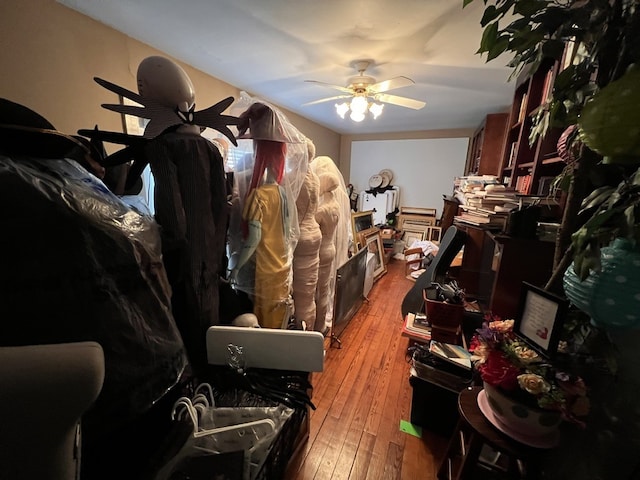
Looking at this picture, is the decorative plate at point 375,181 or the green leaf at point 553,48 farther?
the decorative plate at point 375,181

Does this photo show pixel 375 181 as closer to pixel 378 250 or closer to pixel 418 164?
pixel 418 164

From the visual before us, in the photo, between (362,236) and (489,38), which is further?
(362,236)

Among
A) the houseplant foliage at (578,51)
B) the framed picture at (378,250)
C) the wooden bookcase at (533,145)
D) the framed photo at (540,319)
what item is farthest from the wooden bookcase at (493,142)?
the framed photo at (540,319)

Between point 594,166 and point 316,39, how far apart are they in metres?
1.56

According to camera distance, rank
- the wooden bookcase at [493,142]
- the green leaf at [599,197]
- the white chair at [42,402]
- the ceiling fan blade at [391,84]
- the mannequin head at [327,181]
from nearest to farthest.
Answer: the white chair at [42,402] < the green leaf at [599,197] < the ceiling fan blade at [391,84] < the mannequin head at [327,181] < the wooden bookcase at [493,142]

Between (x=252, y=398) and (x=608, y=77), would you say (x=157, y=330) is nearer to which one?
(x=252, y=398)

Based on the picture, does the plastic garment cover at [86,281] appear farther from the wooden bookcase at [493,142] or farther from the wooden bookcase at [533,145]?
the wooden bookcase at [493,142]

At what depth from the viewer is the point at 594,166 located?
737mm

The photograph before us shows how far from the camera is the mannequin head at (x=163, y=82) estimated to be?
0.95 m

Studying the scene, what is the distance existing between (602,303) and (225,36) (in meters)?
2.13

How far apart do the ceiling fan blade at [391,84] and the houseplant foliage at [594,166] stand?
1108 millimetres

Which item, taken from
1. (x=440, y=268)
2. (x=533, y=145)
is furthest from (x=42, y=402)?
(x=533, y=145)

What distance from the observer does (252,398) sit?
951 millimetres

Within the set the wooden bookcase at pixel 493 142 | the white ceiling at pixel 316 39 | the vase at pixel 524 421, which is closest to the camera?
the vase at pixel 524 421
